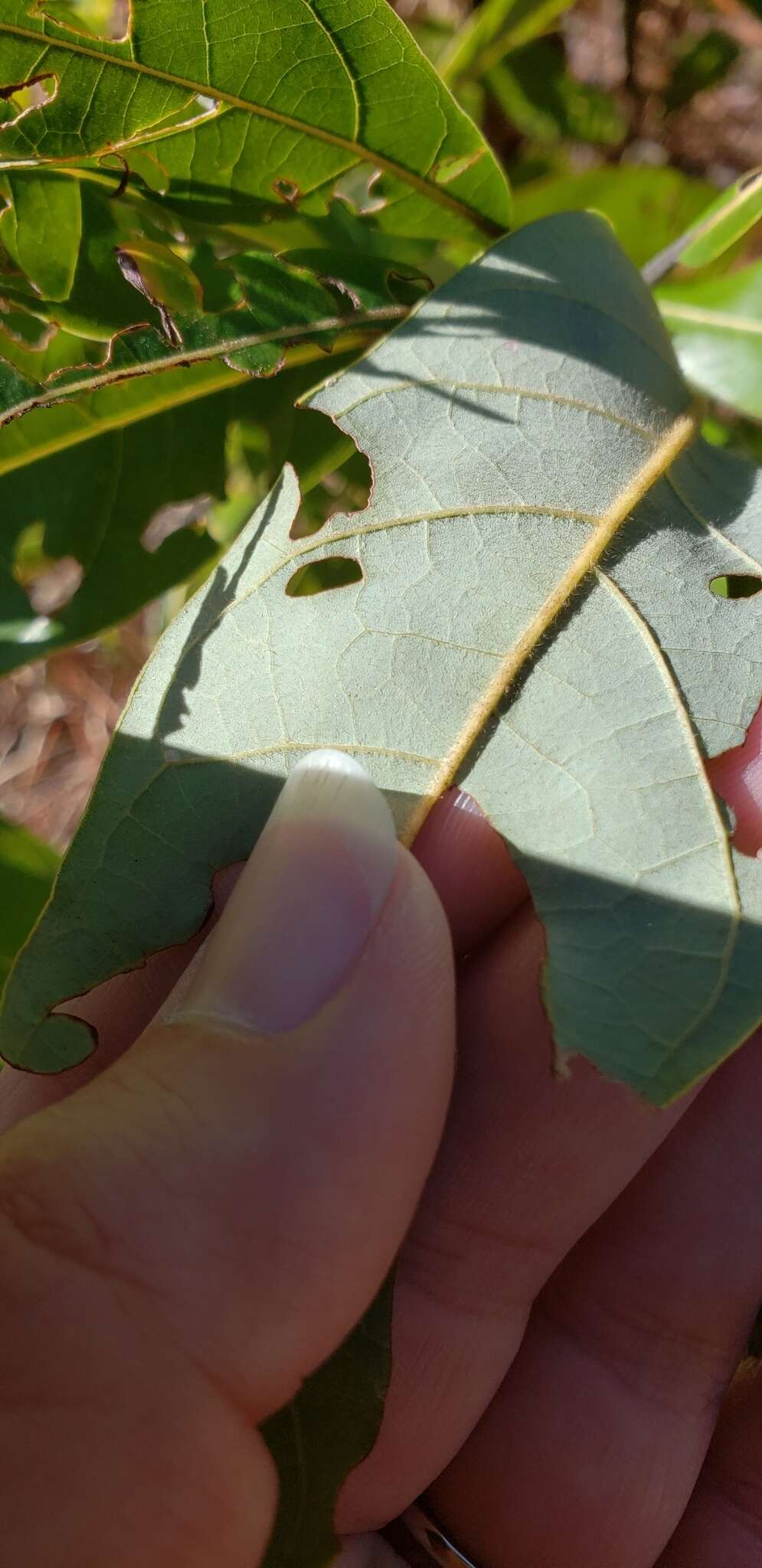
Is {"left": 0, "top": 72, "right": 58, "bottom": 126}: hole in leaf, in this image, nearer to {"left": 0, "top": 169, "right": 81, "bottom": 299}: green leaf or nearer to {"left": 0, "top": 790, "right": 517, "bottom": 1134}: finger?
{"left": 0, "top": 169, "right": 81, "bottom": 299}: green leaf

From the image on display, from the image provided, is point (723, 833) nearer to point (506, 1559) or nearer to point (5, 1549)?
point (5, 1549)

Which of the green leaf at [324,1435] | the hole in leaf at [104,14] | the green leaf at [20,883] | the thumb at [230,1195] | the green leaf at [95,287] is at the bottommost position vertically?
the green leaf at [324,1435]

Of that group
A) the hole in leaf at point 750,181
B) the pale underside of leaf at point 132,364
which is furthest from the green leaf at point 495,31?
the pale underside of leaf at point 132,364

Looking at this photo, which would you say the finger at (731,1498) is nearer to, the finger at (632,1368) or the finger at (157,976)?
the finger at (632,1368)

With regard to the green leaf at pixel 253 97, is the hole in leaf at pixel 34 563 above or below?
below

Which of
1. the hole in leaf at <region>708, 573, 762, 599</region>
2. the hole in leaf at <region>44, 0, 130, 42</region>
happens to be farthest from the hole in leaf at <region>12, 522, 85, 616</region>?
the hole in leaf at <region>708, 573, 762, 599</region>
